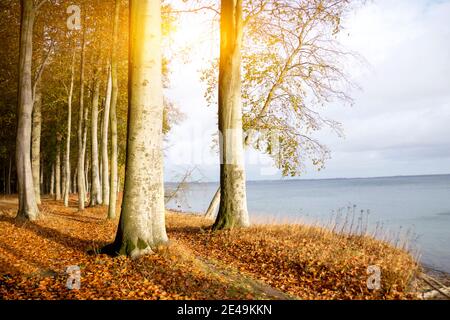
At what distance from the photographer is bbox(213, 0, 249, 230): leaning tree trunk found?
10.2 metres

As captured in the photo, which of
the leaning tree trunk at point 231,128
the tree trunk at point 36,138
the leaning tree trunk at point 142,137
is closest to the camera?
the leaning tree trunk at point 142,137

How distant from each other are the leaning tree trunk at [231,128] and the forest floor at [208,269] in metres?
0.73

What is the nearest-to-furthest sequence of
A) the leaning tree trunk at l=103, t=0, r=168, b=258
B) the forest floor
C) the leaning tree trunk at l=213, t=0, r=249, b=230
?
the forest floor
the leaning tree trunk at l=103, t=0, r=168, b=258
the leaning tree trunk at l=213, t=0, r=249, b=230

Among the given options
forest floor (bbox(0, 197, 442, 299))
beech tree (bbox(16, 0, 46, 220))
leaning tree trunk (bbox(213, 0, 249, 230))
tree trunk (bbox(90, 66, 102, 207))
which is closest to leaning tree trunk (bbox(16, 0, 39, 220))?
beech tree (bbox(16, 0, 46, 220))

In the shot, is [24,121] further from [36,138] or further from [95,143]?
[36,138]

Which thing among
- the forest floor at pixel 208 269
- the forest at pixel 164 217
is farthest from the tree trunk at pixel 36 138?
the forest floor at pixel 208 269

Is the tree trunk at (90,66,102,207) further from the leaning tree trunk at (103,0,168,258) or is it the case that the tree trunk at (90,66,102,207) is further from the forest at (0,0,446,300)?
the leaning tree trunk at (103,0,168,258)

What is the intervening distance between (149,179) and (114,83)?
7.75m

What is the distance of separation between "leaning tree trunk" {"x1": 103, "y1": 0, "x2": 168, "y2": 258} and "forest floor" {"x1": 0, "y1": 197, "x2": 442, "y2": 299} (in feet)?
1.87

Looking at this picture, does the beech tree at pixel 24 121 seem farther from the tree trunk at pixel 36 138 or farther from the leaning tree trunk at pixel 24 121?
the tree trunk at pixel 36 138

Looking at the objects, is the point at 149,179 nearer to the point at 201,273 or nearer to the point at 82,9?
the point at 201,273

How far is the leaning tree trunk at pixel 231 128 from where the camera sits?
10.2 meters

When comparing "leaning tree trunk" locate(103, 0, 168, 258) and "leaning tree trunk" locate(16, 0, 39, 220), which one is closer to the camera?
"leaning tree trunk" locate(103, 0, 168, 258)

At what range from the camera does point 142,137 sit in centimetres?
730
